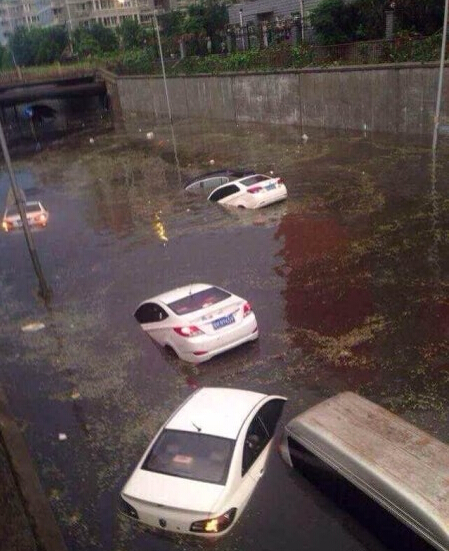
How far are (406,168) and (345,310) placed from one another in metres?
13.8

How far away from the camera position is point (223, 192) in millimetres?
22703

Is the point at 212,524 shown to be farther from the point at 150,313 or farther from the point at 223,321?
the point at 150,313

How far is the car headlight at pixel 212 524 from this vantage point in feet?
22.1

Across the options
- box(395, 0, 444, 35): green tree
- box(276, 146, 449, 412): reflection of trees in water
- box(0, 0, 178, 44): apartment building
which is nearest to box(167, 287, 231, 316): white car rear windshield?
box(276, 146, 449, 412): reflection of trees in water

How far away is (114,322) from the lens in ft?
44.5

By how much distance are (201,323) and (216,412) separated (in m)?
3.00

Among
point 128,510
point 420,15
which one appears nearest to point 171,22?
point 420,15

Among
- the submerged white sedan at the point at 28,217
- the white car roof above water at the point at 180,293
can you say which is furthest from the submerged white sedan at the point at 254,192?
the white car roof above water at the point at 180,293

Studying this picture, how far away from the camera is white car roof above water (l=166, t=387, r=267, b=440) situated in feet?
25.1

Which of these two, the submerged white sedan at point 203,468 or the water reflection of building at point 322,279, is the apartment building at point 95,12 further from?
the submerged white sedan at point 203,468

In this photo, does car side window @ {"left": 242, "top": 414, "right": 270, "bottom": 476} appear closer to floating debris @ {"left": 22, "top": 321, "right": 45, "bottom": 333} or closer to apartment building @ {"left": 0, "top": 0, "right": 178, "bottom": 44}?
floating debris @ {"left": 22, "top": 321, "right": 45, "bottom": 333}

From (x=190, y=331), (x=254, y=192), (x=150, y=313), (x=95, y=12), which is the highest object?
(x=95, y=12)

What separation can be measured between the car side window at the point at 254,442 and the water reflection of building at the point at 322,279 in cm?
417

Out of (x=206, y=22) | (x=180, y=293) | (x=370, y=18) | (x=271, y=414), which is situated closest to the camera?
(x=271, y=414)
